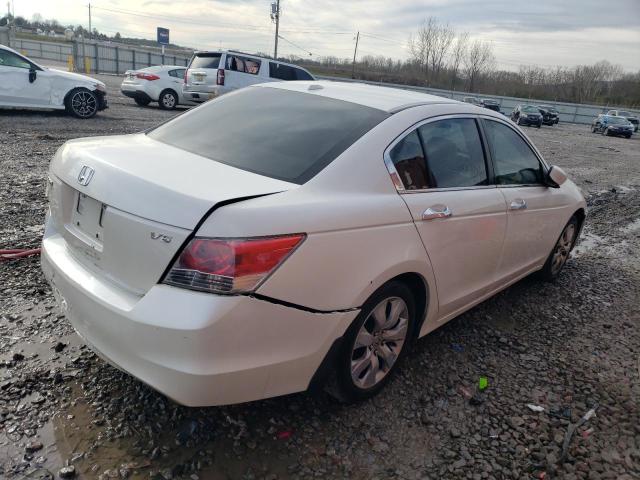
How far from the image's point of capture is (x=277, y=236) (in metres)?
2.05

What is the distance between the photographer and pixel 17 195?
576 centimetres

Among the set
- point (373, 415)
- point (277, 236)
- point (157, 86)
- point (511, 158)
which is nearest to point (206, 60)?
point (157, 86)

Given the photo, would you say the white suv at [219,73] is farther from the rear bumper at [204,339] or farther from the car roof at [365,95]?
the rear bumper at [204,339]

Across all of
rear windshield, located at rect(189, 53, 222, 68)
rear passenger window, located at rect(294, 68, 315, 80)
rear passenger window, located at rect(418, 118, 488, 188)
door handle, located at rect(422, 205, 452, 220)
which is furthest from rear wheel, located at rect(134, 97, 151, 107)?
door handle, located at rect(422, 205, 452, 220)

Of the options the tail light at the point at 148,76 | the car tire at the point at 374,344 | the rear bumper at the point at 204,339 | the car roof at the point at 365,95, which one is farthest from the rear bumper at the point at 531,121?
the rear bumper at the point at 204,339

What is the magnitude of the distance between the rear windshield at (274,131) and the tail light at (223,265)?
0.53 metres

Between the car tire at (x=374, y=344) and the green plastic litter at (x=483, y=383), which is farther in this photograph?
the green plastic litter at (x=483, y=383)

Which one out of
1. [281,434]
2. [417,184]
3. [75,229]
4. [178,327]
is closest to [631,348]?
[417,184]

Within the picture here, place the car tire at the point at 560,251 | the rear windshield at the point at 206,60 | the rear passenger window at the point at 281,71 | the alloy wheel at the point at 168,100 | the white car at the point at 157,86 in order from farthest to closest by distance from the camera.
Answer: the alloy wheel at the point at 168,100
the rear passenger window at the point at 281,71
the white car at the point at 157,86
the rear windshield at the point at 206,60
the car tire at the point at 560,251

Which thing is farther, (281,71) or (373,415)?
(281,71)

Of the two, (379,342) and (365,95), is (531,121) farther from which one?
(379,342)

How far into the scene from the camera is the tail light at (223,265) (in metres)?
1.97

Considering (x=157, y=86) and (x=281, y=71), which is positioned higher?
(x=281, y=71)

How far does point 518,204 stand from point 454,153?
794 mm
